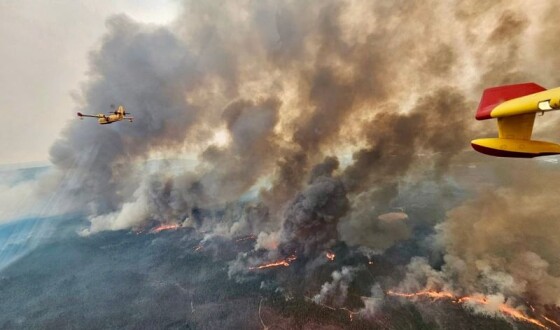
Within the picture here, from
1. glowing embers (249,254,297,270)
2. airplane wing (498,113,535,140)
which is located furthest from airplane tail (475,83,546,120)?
glowing embers (249,254,297,270)

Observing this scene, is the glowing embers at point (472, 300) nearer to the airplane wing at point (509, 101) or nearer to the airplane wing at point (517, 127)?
the airplane wing at point (509, 101)

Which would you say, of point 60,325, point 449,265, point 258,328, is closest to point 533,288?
point 449,265

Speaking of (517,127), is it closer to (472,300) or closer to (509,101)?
(509,101)

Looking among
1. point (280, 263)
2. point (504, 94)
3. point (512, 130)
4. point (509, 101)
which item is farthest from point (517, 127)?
point (280, 263)

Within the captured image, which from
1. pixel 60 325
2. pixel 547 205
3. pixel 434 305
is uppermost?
pixel 547 205

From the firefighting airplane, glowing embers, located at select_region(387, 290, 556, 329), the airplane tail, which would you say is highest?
the airplane tail

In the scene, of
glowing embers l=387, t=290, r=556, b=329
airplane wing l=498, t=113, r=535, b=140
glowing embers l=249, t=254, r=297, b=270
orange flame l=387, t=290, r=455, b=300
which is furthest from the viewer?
glowing embers l=249, t=254, r=297, b=270

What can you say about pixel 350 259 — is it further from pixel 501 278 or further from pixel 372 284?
pixel 501 278

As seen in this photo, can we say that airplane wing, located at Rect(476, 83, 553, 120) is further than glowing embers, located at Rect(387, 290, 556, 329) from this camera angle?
No

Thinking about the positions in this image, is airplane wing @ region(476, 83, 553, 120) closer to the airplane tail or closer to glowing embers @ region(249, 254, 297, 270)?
the airplane tail
